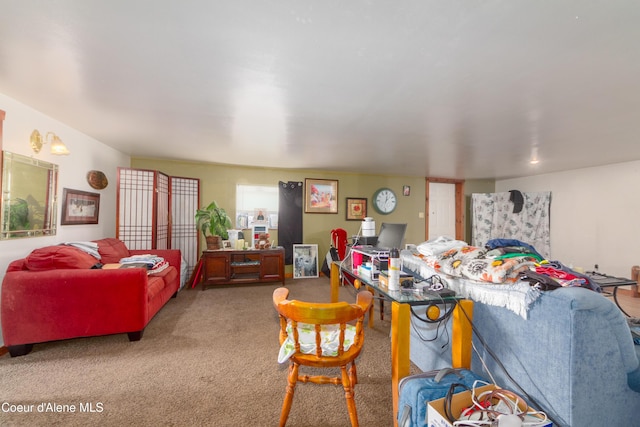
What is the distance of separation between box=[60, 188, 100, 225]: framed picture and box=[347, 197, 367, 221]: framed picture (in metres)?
4.31

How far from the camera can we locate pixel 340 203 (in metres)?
5.68

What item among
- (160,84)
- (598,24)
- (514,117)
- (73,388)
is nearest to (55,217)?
(73,388)

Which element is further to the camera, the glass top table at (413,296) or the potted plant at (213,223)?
the potted plant at (213,223)

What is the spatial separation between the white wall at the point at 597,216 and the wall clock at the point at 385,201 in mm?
3145

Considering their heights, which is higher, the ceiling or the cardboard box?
the ceiling

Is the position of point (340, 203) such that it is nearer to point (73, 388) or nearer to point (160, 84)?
point (160, 84)

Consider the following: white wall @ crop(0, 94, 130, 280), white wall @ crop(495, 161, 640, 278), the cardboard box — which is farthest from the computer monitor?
white wall @ crop(495, 161, 640, 278)

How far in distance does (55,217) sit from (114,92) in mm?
1772

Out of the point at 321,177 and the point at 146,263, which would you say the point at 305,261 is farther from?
the point at 146,263

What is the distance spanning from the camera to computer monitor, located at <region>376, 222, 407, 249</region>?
2.29 m

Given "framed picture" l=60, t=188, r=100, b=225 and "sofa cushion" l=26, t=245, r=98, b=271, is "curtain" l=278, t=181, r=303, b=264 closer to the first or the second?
"framed picture" l=60, t=188, r=100, b=225

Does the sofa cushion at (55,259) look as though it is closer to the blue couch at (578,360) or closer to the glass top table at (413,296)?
the glass top table at (413,296)

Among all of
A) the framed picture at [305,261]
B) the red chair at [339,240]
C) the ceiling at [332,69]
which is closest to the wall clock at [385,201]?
the red chair at [339,240]

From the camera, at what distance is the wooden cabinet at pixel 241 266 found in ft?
14.0
